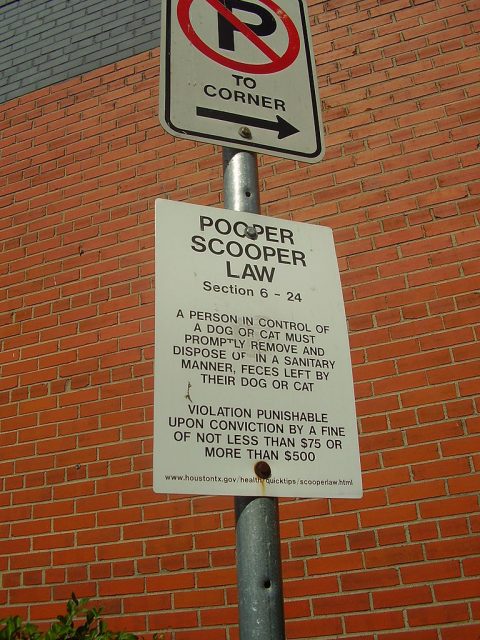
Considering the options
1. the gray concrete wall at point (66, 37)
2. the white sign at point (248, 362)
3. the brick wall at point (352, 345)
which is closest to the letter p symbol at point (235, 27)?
the white sign at point (248, 362)

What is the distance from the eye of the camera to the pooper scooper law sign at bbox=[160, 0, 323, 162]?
6.68 feet

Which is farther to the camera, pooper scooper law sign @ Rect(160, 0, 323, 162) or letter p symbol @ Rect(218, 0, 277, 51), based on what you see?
letter p symbol @ Rect(218, 0, 277, 51)

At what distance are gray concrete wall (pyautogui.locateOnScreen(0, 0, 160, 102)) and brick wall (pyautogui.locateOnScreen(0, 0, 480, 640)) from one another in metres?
0.19

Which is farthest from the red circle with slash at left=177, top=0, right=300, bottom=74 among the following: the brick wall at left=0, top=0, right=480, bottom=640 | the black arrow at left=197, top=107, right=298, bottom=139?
the brick wall at left=0, top=0, right=480, bottom=640

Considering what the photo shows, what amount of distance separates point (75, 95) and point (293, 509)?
3.47 meters

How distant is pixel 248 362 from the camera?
5.62 feet

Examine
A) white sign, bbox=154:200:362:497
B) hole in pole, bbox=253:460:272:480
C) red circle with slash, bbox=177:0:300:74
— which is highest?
red circle with slash, bbox=177:0:300:74

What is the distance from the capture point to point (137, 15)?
5.09 m

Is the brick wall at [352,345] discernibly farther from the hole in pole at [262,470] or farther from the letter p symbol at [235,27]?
the hole in pole at [262,470]

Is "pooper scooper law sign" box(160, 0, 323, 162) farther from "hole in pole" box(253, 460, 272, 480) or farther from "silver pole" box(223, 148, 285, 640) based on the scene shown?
"silver pole" box(223, 148, 285, 640)

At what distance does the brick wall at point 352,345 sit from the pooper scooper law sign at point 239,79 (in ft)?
6.02

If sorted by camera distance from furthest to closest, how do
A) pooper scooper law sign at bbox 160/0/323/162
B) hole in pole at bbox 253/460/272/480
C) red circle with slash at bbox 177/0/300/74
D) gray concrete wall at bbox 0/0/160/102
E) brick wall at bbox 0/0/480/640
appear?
gray concrete wall at bbox 0/0/160/102 → brick wall at bbox 0/0/480/640 → red circle with slash at bbox 177/0/300/74 → pooper scooper law sign at bbox 160/0/323/162 → hole in pole at bbox 253/460/272/480

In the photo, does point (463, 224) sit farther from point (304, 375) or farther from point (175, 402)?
point (175, 402)

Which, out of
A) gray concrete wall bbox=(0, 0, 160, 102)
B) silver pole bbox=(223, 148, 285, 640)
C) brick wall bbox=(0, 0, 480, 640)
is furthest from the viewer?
gray concrete wall bbox=(0, 0, 160, 102)
